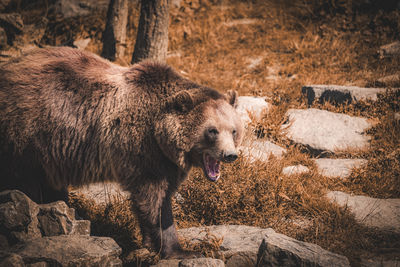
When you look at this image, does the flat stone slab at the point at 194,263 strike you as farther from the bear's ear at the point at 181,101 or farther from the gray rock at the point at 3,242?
the bear's ear at the point at 181,101

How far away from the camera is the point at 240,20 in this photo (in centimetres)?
988

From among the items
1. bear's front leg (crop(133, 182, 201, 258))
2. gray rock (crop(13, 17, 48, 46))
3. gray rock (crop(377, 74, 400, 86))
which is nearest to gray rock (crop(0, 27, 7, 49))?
gray rock (crop(13, 17, 48, 46))

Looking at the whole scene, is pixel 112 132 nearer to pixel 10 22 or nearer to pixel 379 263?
pixel 379 263

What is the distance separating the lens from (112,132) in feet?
10.8

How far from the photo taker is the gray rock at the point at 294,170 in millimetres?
4926

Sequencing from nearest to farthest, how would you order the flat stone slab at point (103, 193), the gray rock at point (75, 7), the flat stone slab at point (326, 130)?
the flat stone slab at point (103, 193), the flat stone slab at point (326, 130), the gray rock at point (75, 7)

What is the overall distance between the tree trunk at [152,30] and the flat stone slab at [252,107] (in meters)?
1.84

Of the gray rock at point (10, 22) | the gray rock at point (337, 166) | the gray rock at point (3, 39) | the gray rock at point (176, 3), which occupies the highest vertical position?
the gray rock at point (176, 3)

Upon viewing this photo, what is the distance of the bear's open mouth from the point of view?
334cm

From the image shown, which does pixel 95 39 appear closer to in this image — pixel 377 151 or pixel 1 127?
pixel 1 127

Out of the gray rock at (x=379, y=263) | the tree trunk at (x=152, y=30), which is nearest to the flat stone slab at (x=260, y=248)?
the gray rock at (x=379, y=263)

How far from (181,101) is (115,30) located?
5.10 metres

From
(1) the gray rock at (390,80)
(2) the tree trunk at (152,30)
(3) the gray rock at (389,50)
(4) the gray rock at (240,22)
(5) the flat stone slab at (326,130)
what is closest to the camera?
(5) the flat stone slab at (326,130)

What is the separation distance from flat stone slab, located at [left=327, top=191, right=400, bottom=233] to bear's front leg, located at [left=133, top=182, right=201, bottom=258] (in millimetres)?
2074
